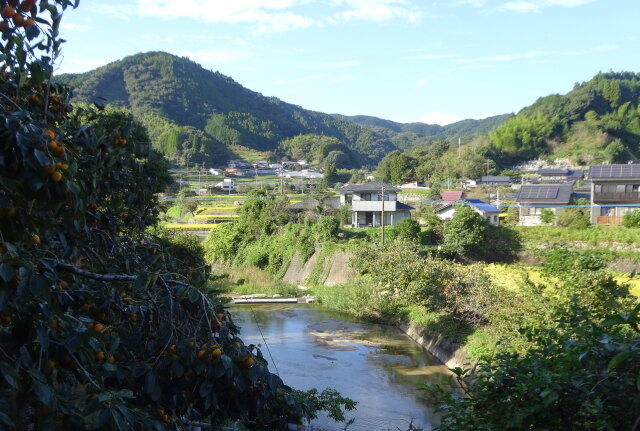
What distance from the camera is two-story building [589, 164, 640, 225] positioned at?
93.8ft

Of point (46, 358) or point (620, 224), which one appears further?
point (620, 224)

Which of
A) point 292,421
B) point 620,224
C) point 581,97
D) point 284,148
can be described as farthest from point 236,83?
point 292,421

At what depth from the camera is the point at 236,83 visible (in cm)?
11794

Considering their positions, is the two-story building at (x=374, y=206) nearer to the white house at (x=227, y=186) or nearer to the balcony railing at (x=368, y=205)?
the balcony railing at (x=368, y=205)

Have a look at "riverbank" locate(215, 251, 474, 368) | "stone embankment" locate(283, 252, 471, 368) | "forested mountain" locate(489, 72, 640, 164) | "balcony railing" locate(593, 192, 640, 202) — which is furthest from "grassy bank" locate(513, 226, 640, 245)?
"forested mountain" locate(489, 72, 640, 164)

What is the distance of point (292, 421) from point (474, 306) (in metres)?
9.81

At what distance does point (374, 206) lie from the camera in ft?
106

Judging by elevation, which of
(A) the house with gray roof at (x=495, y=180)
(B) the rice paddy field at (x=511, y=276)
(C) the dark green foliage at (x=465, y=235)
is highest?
(A) the house with gray roof at (x=495, y=180)

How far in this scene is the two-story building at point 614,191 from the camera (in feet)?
93.8

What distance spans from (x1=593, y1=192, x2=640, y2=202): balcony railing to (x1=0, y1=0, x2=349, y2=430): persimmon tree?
2982 centimetres

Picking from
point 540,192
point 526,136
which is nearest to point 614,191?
point 540,192

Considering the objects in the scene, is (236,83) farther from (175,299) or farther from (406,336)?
(175,299)

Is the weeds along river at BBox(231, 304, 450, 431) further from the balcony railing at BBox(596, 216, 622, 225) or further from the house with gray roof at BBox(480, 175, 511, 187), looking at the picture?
the house with gray roof at BBox(480, 175, 511, 187)

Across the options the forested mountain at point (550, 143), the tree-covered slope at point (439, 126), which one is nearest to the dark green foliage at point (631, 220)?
the forested mountain at point (550, 143)
